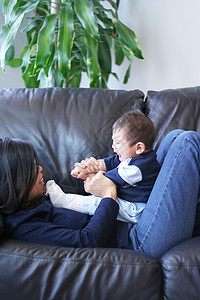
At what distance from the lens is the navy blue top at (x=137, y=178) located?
1.12 m

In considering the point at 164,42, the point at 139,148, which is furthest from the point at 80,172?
the point at 164,42

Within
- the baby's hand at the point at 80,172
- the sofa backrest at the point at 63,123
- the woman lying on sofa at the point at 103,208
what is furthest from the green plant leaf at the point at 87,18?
the woman lying on sofa at the point at 103,208

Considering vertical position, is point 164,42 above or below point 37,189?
above

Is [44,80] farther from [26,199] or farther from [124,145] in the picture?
[26,199]

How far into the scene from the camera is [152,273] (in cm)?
85

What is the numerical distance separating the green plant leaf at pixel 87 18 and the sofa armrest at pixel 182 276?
123 centimetres

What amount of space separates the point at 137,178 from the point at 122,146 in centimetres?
16

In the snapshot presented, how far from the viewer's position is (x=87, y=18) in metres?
1.72

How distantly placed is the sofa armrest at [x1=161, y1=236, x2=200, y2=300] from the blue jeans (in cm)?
10

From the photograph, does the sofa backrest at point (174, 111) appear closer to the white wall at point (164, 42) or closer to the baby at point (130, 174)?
the baby at point (130, 174)

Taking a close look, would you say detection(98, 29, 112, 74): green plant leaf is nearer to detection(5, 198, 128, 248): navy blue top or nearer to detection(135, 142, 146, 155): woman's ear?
detection(135, 142, 146, 155): woman's ear

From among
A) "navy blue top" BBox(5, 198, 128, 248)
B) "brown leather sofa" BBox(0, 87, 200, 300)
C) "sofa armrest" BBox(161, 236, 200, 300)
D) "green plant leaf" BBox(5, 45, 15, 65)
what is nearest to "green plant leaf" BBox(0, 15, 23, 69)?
"green plant leaf" BBox(5, 45, 15, 65)

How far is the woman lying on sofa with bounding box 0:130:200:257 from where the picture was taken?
95cm

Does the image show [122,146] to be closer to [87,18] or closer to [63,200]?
[63,200]
